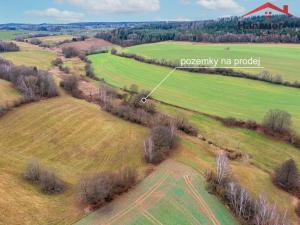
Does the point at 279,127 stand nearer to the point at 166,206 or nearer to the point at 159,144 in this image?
the point at 159,144

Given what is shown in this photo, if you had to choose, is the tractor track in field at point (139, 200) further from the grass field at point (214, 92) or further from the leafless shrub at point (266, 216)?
the grass field at point (214, 92)

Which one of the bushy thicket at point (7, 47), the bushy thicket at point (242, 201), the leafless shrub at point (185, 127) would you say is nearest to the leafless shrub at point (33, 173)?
the bushy thicket at point (242, 201)

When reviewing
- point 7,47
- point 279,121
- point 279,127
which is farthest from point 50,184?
point 7,47

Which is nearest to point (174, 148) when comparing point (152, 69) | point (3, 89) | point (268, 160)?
point (268, 160)

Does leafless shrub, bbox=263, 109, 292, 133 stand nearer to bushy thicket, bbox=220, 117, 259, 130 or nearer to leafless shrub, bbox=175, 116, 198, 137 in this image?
bushy thicket, bbox=220, 117, 259, 130

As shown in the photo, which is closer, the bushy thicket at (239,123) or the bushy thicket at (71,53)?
the bushy thicket at (239,123)

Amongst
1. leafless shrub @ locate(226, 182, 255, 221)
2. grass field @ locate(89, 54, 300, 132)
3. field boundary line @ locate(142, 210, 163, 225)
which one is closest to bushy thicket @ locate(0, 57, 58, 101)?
grass field @ locate(89, 54, 300, 132)
